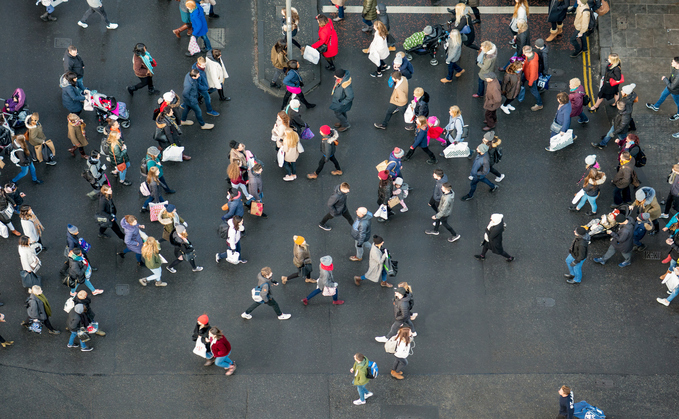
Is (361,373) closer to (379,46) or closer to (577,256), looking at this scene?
(577,256)

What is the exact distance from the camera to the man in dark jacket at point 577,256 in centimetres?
1730

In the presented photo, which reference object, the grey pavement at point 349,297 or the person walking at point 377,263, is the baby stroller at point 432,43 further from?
the person walking at point 377,263

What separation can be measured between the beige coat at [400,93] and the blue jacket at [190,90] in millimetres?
5017

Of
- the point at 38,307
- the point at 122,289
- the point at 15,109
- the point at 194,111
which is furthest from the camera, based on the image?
the point at 194,111

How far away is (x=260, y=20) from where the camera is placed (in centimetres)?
2362

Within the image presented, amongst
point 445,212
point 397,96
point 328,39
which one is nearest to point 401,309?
point 445,212

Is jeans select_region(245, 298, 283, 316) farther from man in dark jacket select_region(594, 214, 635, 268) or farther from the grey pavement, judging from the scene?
man in dark jacket select_region(594, 214, 635, 268)

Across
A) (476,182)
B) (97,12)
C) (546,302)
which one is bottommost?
(546,302)

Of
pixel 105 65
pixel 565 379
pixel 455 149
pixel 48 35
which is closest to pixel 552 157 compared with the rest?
pixel 455 149

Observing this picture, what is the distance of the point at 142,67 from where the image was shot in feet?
69.1

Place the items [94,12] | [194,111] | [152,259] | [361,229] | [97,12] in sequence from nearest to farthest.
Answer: [152,259]
[361,229]
[194,111]
[97,12]
[94,12]

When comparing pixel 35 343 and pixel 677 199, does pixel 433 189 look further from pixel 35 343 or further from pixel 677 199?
pixel 35 343

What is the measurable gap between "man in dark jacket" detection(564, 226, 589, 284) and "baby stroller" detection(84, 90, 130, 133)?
38.2 ft

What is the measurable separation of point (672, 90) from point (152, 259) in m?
13.9
